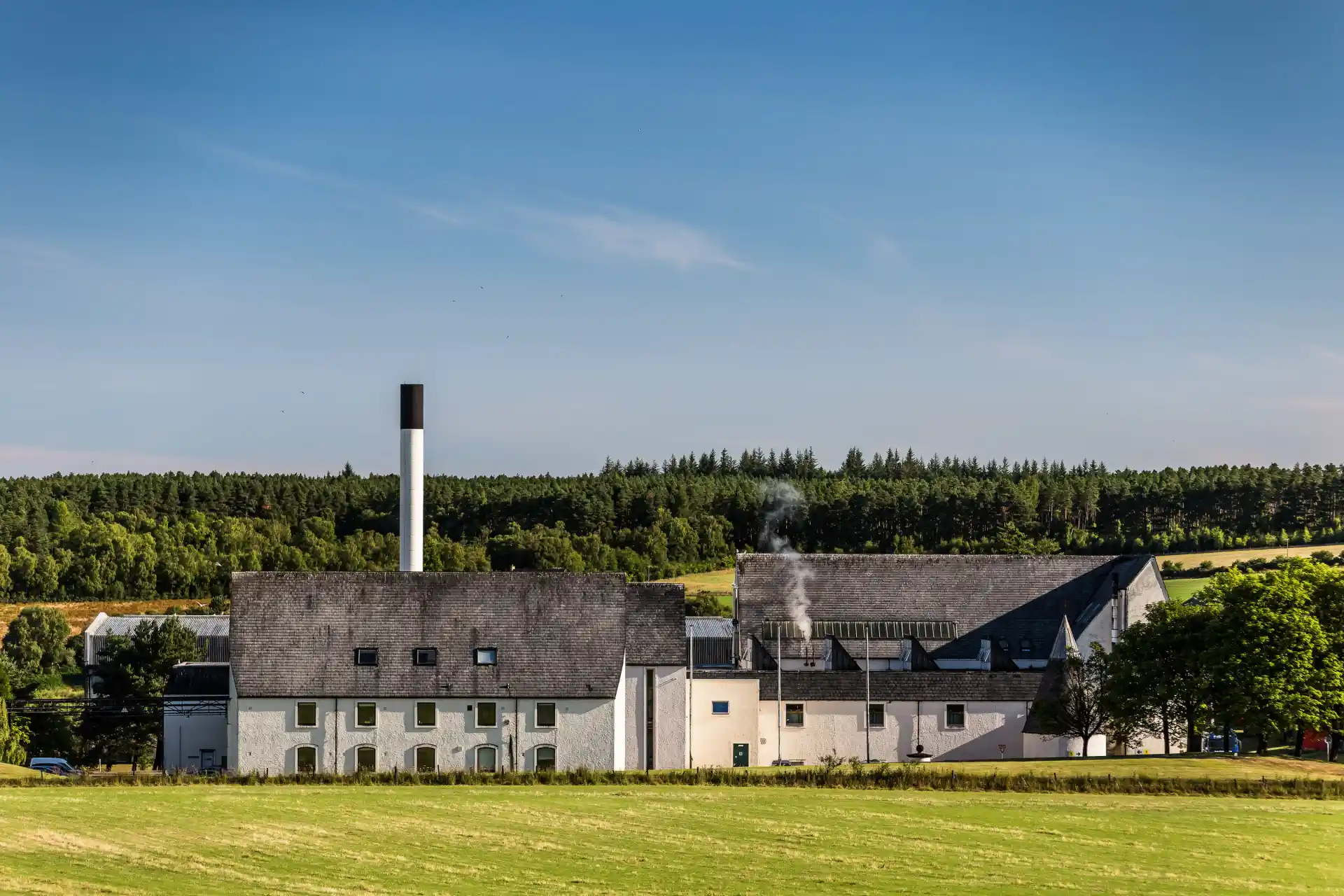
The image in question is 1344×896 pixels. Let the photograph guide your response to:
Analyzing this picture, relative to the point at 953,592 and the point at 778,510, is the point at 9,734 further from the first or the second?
the point at 778,510

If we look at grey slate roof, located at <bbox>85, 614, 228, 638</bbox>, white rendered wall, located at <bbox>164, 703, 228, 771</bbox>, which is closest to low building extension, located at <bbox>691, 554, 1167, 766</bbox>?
white rendered wall, located at <bbox>164, 703, 228, 771</bbox>

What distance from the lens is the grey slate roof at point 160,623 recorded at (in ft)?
364

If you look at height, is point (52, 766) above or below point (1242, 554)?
below

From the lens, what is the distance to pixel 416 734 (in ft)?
213

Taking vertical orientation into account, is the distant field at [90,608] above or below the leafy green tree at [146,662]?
above

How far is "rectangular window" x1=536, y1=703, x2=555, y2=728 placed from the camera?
6512 centimetres

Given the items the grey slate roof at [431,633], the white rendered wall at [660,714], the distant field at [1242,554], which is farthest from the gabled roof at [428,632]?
the distant field at [1242,554]

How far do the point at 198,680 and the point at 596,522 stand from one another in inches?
4231

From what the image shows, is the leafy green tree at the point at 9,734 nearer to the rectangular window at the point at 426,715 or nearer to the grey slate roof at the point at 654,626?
the rectangular window at the point at 426,715

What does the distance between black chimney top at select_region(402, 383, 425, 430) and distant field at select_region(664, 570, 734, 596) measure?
6111 centimetres

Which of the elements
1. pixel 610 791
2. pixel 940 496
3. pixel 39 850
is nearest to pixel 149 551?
pixel 940 496

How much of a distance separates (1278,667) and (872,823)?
2632cm

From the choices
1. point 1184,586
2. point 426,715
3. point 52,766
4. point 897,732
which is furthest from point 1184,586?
point 52,766

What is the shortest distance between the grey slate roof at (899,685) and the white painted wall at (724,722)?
0.43m
